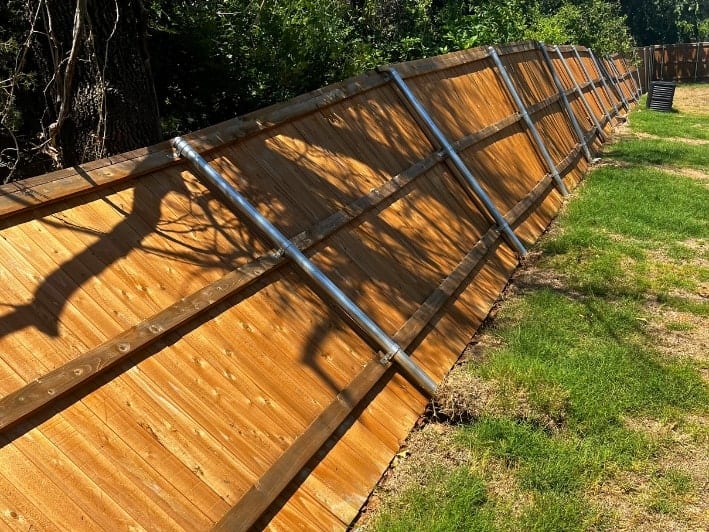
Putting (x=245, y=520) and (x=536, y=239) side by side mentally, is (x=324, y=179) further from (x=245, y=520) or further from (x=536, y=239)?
(x=536, y=239)

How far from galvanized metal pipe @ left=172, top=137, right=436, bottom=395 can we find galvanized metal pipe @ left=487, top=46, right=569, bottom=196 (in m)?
5.38

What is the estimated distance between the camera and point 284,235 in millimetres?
3994

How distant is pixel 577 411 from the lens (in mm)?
4074

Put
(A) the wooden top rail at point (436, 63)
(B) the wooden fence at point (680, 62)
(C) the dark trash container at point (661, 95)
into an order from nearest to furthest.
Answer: (A) the wooden top rail at point (436, 63), (C) the dark trash container at point (661, 95), (B) the wooden fence at point (680, 62)

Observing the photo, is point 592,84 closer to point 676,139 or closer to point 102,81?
point 676,139

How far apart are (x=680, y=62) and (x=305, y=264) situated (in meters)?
40.2

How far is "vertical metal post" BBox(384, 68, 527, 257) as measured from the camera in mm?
6148

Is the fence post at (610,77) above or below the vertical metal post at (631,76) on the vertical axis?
above

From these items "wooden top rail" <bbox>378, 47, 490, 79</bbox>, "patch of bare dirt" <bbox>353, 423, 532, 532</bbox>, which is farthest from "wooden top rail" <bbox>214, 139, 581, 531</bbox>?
"wooden top rail" <bbox>378, 47, 490, 79</bbox>

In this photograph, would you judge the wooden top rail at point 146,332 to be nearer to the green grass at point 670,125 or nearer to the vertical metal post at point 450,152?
the vertical metal post at point 450,152

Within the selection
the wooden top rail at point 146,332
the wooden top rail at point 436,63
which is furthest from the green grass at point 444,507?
the wooden top rail at point 436,63

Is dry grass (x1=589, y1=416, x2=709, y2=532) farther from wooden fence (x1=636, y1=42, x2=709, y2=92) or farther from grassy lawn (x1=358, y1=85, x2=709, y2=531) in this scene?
wooden fence (x1=636, y1=42, x2=709, y2=92)

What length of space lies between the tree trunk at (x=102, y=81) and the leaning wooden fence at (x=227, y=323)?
4.39 feet

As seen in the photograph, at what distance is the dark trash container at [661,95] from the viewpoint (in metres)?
20.7
